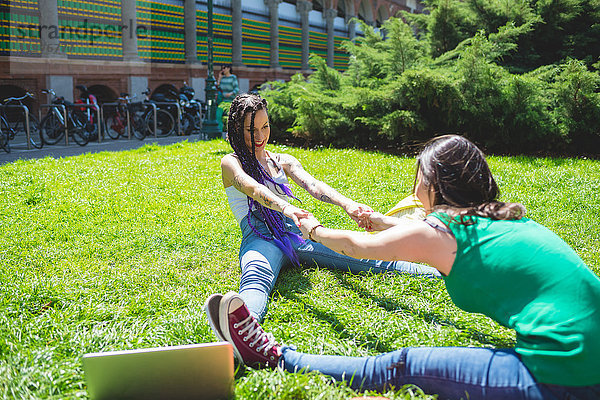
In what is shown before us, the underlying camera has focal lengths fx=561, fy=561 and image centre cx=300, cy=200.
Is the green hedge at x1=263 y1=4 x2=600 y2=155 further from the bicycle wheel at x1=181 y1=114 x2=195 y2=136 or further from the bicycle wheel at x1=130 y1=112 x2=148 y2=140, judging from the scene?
the bicycle wheel at x1=181 y1=114 x2=195 y2=136

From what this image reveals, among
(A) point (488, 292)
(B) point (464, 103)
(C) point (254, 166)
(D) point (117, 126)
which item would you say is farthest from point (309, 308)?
(D) point (117, 126)

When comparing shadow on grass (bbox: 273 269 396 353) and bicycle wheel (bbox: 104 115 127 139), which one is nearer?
shadow on grass (bbox: 273 269 396 353)

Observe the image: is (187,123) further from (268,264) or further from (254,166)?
(268,264)

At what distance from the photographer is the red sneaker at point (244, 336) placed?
2.48 metres

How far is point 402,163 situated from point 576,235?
139 inches

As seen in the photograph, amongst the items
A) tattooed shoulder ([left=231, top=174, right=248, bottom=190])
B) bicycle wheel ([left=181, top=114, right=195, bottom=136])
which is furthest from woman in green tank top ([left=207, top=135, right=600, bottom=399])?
bicycle wheel ([left=181, top=114, right=195, bottom=136])

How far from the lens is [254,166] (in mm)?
3742

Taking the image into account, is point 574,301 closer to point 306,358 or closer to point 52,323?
point 306,358

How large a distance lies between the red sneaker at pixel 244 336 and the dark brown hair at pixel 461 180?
963 mm

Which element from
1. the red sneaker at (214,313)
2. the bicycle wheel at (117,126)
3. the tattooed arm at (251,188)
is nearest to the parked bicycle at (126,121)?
the bicycle wheel at (117,126)

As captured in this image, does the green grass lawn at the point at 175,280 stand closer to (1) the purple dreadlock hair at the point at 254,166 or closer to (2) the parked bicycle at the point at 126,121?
(1) the purple dreadlock hair at the point at 254,166

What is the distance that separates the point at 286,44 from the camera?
28094 millimetres

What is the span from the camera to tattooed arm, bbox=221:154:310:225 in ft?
10.3

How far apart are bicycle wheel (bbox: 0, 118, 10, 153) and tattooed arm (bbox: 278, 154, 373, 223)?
28.8 ft
